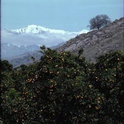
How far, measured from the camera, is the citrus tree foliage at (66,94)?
55.2 ft

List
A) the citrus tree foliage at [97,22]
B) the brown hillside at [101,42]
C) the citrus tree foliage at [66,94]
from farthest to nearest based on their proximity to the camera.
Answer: the citrus tree foliage at [97,22]
the brown hillside at [101,42]
the citrus tree foliage at [66,94]

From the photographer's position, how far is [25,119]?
17.5 m

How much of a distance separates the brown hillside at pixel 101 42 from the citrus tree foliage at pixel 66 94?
184 feet

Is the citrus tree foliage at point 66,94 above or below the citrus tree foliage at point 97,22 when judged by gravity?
below

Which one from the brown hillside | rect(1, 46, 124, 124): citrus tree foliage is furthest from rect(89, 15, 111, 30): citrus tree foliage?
rect(1, 46, 124, 124): citrus tree foliage

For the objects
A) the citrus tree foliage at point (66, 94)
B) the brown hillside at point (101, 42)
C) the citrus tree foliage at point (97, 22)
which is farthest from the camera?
the citrus tree foliage at point (97, 22)

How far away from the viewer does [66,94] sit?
17.1m

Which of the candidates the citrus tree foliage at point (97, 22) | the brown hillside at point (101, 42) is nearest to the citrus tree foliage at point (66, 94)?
the brown hillside at point (101, 42)

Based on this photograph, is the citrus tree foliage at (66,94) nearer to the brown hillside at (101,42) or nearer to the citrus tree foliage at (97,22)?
the brown hillside at (101,42)

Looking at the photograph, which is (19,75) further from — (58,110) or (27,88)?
(58,110)

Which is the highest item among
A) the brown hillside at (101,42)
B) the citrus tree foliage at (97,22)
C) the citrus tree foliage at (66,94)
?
the citrus tree foliage at (97,22)

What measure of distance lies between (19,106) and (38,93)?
57.2 inches

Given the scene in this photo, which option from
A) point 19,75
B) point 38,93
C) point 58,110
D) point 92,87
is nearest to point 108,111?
A: point 92,87

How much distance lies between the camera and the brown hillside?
260 ft
